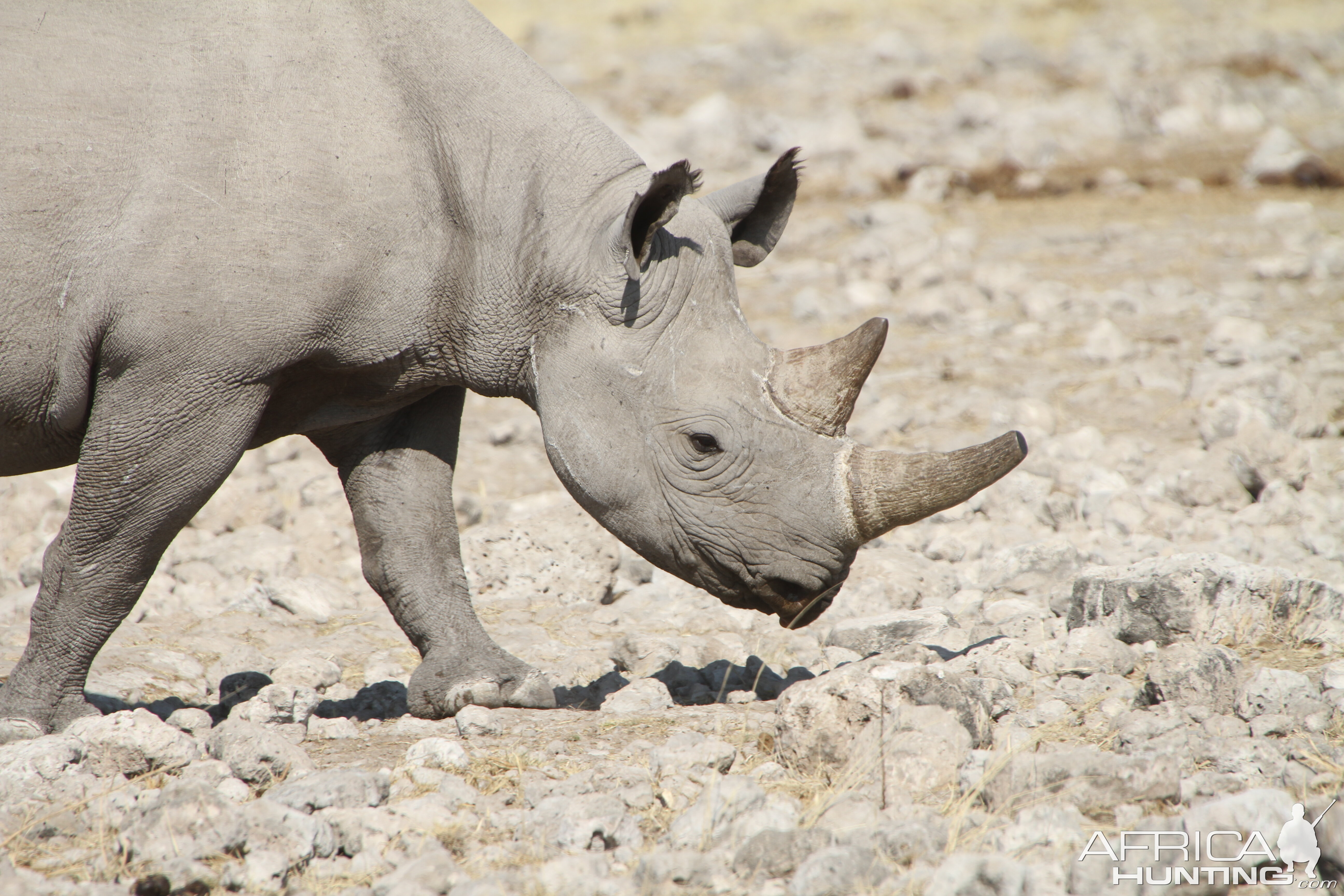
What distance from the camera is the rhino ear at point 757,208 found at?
16.7 feet

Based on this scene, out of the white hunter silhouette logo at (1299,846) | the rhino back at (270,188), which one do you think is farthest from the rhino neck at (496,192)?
the white hunter silhouette logo at (1299,846)

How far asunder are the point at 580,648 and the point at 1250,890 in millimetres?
3209

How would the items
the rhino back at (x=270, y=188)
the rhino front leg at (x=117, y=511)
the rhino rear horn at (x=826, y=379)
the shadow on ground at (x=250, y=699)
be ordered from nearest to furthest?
the rhino back at (x=270, y=188) < the rhino front leg at (x=117, y=511) < the rhino rear horn at (x=826, y=379) < the shadow on ground at (x=250, y=699)

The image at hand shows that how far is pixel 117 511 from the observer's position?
4527mm

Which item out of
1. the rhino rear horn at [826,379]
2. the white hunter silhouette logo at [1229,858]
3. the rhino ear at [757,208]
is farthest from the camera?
the rhino ear at [757,208]

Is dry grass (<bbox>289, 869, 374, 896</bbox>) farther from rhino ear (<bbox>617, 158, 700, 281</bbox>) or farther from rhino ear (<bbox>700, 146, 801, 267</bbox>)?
rhino ear (<bbox>700, 146, 801, 267</bbox>)

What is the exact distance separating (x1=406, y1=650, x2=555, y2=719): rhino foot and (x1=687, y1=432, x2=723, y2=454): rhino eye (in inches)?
47.3

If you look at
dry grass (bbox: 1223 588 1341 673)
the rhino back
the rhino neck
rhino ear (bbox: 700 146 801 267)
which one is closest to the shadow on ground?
the rhino back

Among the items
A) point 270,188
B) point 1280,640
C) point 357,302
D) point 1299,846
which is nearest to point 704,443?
point 357,302

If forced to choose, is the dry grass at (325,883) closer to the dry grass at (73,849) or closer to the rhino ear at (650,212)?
the dry grass at (73,849)

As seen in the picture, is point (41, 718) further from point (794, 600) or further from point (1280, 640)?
point (1280, 640)

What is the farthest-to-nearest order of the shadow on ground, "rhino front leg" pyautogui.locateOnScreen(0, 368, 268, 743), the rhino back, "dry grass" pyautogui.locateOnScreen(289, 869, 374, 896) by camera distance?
the shadow on ground, "rhino front leg" pyautogui.locateOnScreen(0, 368, 268, 743), the rhino back, "dry grass" pyautogui.locateOnScreen(289, 869, 374, 896)

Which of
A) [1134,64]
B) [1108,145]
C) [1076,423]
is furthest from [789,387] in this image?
[1134,64]

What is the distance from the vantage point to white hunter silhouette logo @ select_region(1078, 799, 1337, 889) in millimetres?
3217
